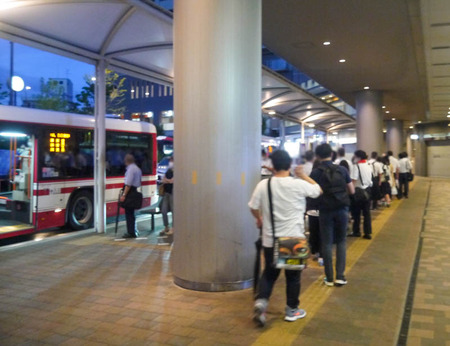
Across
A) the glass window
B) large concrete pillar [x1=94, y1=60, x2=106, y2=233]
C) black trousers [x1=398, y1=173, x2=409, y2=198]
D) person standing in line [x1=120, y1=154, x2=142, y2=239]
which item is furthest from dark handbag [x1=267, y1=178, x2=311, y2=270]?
black trousers [x1=398, y1=173, x2=409, y2=198]

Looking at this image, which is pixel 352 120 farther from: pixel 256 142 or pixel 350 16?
pixel 256 142

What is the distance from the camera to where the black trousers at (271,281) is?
14.0 ft

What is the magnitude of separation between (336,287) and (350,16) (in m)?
6.19

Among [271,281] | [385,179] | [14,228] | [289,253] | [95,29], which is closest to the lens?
[289,253]

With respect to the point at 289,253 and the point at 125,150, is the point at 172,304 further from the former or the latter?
the point at 125,150

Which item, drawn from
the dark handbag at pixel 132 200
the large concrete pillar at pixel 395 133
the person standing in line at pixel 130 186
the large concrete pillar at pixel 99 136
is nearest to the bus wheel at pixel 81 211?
the large concrete pillar at pixel 99 136

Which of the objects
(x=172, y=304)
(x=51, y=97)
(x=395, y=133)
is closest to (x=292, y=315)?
(x=172, y=304)

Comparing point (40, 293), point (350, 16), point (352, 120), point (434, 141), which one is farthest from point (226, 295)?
point (434, 141)

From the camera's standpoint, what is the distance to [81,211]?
35.1 feet

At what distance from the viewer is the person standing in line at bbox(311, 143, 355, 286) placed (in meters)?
5.52

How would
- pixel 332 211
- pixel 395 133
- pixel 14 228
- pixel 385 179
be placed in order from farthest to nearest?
pixel 395 133
pixel 385 179
pixel 14 228
pixel 332 211

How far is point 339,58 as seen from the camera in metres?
12.7

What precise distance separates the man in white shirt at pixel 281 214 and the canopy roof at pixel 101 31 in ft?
14.9

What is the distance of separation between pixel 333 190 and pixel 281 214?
1564mm
